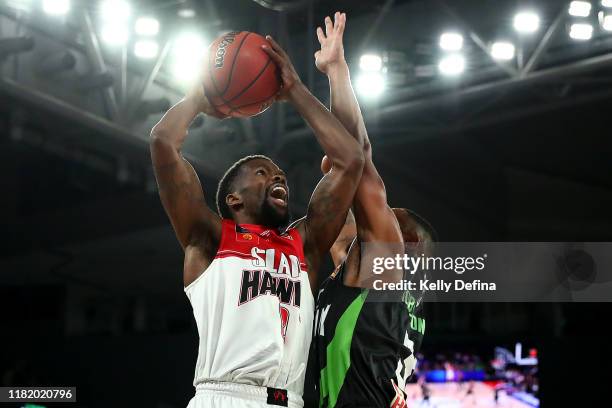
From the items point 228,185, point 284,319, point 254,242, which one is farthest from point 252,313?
point 228,185

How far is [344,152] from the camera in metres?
2.80

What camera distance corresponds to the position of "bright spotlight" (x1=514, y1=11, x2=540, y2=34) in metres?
7.27

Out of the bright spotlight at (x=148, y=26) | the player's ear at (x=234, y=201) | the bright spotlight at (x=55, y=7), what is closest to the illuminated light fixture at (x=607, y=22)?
the bright spotlight at (x=148, y=26)

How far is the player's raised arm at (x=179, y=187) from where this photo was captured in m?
2.68

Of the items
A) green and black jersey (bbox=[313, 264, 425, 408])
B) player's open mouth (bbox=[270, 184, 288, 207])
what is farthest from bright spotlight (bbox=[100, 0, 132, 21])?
green and black jersey (bbox=[313, 264, 425, 408])

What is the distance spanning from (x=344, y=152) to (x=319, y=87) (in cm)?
553

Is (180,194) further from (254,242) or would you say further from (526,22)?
(526,22)

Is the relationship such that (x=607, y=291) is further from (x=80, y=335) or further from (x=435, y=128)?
(x=80, y=335)

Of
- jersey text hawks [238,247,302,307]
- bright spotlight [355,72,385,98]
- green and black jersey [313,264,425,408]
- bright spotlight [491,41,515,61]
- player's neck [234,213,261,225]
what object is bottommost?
green and black jersey [313,264,425,408]

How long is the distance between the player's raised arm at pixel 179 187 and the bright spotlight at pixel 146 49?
167 inches

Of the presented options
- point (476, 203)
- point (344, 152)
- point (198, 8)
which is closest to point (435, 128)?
point (476, 203)

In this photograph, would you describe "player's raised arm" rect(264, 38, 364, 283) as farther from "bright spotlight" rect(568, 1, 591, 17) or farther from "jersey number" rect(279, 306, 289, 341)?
"bright spotlight" rect(568, 1, 591, 17)

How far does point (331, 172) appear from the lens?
286cm

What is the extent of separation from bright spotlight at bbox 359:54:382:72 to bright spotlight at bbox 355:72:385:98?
0.10 m
